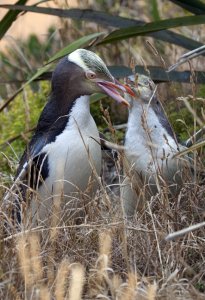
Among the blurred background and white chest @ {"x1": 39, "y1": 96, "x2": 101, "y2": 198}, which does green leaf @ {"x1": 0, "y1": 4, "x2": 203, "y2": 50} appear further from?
white chest @ {"x1": 39, "y1": 96, "x2": 101, "y2": 198}

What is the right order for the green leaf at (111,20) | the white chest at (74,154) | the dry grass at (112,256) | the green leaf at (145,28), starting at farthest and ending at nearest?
the green leaf at (111,20), the green leaf at (145,28), the white chest at (74,154), the dry grass at (112,256)

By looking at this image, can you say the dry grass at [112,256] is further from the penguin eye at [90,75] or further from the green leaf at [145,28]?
the green leaf at [145,28]

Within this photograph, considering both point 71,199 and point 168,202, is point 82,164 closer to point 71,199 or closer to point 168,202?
point 71,199

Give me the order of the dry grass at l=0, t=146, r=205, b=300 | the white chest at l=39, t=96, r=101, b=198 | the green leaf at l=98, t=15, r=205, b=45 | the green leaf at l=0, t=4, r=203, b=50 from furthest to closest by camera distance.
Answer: the green leaf at l=0, t=4, r=203, b=50, the green leaf at l=98, t=15, r=205, b=45, the white chest at l=39, t=96, r=101, b=198, the dry grass at l=0, t=146, r=205, b=300

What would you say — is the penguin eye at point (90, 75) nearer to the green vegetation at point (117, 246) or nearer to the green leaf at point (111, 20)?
the green vegetation at point (117, 246)

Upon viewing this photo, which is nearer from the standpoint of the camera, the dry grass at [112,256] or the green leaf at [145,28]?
the dry grass at [112,256]

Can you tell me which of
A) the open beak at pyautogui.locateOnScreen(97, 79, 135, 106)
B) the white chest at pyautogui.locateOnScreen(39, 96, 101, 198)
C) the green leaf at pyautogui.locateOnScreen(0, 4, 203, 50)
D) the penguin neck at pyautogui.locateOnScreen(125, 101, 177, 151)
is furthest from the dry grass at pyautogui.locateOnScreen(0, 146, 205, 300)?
the green leaf at pyautogui.locateOnScreen(0, 4, 203, 50)

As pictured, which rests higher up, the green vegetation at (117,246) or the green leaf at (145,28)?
the green leaf at (145,28)

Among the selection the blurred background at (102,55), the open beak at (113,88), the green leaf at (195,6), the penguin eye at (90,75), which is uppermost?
the green leaf at (195,6)

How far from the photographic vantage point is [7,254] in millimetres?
4562

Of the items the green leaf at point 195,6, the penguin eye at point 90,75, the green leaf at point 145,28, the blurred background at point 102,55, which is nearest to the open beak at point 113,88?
the penguin eye at point 90,75

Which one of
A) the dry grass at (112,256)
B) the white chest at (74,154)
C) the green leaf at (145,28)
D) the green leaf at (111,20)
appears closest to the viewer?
the dry grass at (112,256)

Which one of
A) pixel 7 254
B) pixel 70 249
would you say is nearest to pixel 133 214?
pixel 70 249

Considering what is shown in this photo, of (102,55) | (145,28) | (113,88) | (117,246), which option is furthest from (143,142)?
(102,55)
